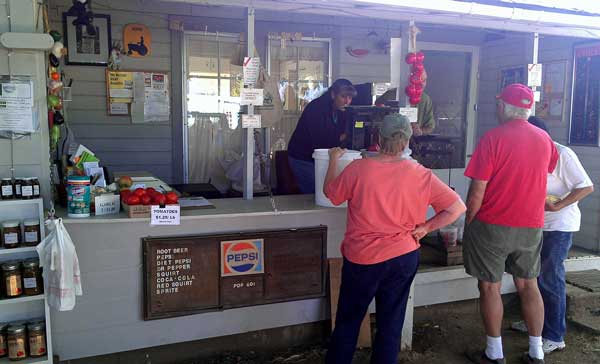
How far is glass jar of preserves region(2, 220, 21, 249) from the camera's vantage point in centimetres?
277

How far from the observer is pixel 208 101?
5.65m

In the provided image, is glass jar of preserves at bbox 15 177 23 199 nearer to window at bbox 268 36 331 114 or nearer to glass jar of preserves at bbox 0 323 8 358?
glass jar of preserves at bbox 0 323 8 358

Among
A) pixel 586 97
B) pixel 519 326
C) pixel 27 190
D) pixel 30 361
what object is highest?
pixel 586 97

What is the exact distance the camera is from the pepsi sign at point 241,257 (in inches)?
130

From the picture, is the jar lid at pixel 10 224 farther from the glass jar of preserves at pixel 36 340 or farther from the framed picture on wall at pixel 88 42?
the framed picture on wall at pixel 88 42

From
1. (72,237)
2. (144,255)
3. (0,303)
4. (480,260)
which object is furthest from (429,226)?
(0,303)

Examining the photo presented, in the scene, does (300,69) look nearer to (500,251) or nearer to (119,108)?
(119,108)

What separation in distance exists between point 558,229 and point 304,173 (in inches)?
76.1

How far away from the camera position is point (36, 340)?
2.84 metres

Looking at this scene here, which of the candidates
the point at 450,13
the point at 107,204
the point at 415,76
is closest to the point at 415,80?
the point at 415,76

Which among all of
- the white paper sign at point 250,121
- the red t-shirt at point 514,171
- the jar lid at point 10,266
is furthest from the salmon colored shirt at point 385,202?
the jar lid at point 10,266

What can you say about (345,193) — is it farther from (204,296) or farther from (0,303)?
(0,303)

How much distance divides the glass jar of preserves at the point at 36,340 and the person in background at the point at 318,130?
2203 millimetres

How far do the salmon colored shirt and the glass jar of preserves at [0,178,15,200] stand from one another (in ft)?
5.71
